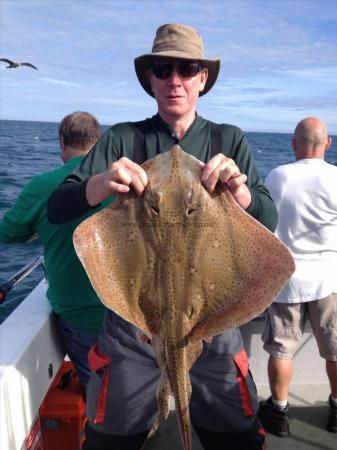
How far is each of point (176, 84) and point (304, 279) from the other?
2.38 metres

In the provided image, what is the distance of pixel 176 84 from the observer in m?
2.61

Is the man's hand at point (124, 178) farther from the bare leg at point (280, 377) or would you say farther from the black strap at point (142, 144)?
the bare leg at point (280, 377)

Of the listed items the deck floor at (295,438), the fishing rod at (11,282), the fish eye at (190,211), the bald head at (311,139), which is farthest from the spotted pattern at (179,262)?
the bald head at (311,139)

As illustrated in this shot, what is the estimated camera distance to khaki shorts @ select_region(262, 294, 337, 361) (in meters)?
4.17

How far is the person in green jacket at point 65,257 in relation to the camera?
365 cm

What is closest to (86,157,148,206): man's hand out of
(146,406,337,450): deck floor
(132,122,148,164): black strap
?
(132,122,148,164): black strap

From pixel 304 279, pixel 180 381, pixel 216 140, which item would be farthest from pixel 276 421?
pixel 216 140

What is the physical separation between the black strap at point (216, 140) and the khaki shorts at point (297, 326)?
2.03m

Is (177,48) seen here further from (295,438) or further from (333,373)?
(295,438)

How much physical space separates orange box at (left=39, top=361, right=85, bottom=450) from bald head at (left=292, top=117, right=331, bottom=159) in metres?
3.11

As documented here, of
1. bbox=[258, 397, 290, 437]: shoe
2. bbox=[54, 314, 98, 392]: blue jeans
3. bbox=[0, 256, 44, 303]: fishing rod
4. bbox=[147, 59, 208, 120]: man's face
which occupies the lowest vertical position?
bbox=[258, 397, 290, 437]: shoe

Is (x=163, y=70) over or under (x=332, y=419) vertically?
over

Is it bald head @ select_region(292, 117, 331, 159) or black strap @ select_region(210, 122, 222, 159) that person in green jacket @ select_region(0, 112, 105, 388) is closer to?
black strap @ select_region(210, 122, 222, 159)

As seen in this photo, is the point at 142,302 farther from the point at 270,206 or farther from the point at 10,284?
the point at 10,284
